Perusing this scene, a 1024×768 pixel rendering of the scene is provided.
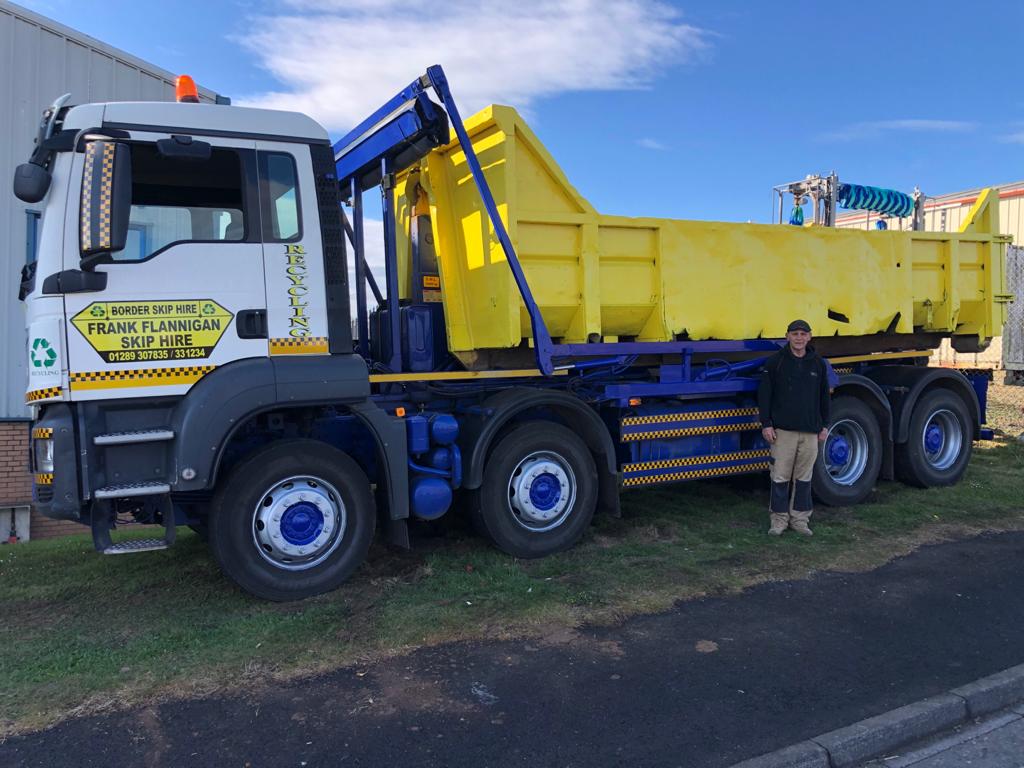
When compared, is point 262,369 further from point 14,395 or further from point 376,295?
point 14,395

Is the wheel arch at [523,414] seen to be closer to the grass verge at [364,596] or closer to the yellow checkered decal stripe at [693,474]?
the yellow checkered decal stripe at [693,474]

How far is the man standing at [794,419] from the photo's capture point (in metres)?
6.46

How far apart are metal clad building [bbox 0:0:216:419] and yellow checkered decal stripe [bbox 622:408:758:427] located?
690 centimetres

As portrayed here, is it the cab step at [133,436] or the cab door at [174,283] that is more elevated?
the cab door at [174,283]

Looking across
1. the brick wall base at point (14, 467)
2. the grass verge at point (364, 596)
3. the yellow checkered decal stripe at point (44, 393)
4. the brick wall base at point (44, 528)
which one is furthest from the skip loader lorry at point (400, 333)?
the brick wall base at point (44, 528)

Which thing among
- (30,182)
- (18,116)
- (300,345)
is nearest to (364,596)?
(300,345)

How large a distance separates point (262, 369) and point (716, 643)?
3048mm

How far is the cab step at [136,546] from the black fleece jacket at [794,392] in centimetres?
465

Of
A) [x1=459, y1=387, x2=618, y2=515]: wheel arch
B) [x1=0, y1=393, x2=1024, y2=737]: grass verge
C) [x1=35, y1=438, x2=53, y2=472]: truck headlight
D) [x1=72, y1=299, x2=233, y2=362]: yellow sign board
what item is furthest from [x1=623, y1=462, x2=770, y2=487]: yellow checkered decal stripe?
[x1=35, y1=438, x2=53, y2=472]: truck headlight

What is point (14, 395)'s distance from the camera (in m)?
8.91

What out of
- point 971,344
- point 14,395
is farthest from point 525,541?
point 14,395

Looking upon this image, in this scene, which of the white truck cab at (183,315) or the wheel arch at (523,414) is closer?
the white truck cab at (183,315)

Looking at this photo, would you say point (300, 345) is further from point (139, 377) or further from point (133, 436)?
point (133, 436)

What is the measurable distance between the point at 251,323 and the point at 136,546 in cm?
145
